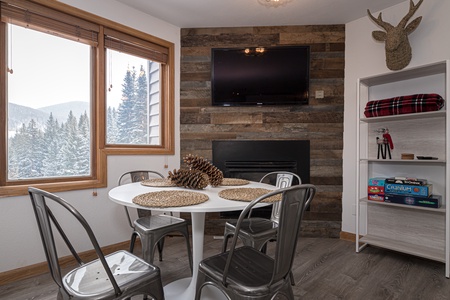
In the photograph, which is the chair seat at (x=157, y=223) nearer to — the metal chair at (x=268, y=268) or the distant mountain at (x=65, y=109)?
the metal chair at (x=268, y=268)

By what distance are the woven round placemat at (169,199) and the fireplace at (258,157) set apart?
5.25ft

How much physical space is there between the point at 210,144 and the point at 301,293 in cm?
182

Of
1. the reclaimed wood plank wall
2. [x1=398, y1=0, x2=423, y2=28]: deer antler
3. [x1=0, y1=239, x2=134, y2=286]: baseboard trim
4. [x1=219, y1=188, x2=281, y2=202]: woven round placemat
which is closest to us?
[x1=219, y1=188, x2=281, y2=202]: woven round placemat

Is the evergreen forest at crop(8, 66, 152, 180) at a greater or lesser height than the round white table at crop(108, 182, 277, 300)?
greater

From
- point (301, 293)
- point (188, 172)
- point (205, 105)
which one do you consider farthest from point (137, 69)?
point (301, 293)

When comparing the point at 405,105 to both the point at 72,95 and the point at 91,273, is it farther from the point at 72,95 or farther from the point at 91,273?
the point at 72,95

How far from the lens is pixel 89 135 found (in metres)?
2.46

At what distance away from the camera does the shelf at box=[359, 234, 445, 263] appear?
2.12 m

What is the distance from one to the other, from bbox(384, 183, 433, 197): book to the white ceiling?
184 cm

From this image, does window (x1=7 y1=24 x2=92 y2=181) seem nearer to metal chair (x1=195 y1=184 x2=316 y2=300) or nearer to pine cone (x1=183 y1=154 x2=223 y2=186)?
pine cone (x1=183 y1=154 x2=223 y2=186)

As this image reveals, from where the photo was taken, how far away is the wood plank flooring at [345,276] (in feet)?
5.81

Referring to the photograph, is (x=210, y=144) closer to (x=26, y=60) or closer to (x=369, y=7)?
(x=26, y=60)

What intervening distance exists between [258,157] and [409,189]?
1487mm

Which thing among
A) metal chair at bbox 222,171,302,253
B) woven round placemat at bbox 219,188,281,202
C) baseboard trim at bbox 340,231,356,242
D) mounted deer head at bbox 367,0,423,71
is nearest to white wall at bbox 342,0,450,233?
baseboard trim at bbox 340,231,356,242
